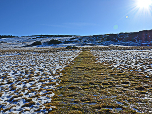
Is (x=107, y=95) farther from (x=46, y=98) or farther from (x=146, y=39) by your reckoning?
(x=146, y=39)

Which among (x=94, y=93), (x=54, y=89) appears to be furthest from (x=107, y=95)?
(x=54, y=89)

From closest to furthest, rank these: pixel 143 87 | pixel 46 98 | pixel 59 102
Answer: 1. pixel 59 102
2. pixel 46 98
3. pixel 143 87

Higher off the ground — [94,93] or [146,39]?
[146,39]

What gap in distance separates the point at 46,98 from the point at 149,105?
483cm

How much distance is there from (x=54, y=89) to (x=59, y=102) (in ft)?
5.38

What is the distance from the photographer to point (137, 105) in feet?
15.3

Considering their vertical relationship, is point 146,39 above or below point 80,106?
above

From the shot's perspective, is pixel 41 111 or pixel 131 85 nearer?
pixel 41 111

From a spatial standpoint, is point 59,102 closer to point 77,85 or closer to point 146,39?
point 77,85

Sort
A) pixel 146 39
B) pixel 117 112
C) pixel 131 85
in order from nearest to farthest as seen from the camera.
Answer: pixel 117 112 → pixel 131 85 → pixel 146 39

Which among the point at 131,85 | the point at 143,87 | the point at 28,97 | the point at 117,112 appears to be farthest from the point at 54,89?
the point at 143,87

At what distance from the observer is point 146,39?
6059 centimetres

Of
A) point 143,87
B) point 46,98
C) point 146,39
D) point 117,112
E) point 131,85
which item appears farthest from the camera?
point 146,39

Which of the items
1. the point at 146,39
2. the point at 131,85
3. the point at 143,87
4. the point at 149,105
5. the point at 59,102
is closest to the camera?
the point at 149,105
